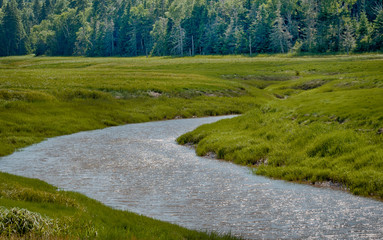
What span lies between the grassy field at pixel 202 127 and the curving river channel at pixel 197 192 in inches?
70.3

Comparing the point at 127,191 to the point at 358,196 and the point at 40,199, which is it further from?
A: the point at 358,196

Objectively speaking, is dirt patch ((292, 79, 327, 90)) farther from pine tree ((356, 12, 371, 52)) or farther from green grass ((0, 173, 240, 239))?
pine tree ((356, 12, 371, 52))

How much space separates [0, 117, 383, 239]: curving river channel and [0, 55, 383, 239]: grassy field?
178 centimetres

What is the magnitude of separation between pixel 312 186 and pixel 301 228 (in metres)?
6.43

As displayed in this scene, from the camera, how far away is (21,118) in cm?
4431

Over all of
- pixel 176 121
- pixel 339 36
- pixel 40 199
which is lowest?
pixel 176 121

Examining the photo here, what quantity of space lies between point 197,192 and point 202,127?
21.0 meters

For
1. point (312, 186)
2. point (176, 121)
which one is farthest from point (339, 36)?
point (312, 186)

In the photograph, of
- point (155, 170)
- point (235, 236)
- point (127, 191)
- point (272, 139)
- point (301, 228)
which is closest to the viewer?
point (235, 236)

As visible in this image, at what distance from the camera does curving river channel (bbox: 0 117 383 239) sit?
586 inches

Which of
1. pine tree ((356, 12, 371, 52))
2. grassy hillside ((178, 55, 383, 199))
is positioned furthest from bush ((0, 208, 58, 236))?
pine tree ((356, 12, 371, 52))

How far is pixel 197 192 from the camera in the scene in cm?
2000

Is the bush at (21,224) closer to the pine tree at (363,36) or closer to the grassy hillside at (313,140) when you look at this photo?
the grassy hillside at (313,140)

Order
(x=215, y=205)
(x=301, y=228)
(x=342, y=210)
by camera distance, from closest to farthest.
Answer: (x=301, y=228) → (x=342, y=210) → (x=215, y=205)
